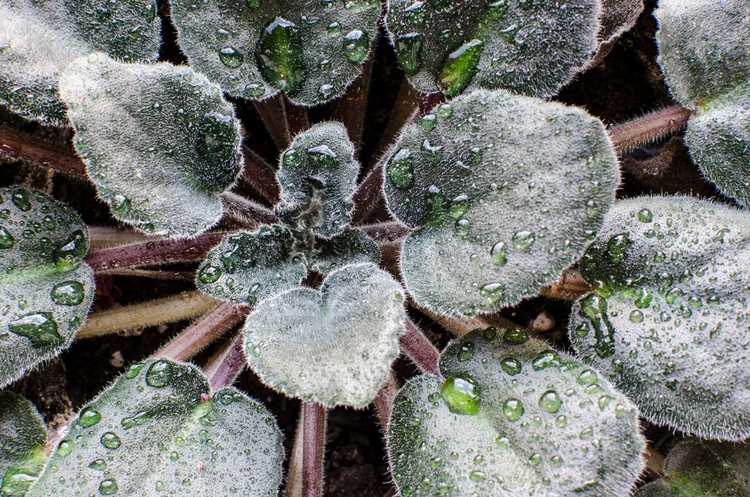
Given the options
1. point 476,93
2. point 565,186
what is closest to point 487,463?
point 565,186

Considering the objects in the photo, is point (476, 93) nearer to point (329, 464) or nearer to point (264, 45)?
point (264, 45)

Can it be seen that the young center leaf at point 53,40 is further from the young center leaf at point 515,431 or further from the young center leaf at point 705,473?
the young center leaf at point 705,473

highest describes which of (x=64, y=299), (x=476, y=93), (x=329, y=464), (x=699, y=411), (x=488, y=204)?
(x=476, y=93)

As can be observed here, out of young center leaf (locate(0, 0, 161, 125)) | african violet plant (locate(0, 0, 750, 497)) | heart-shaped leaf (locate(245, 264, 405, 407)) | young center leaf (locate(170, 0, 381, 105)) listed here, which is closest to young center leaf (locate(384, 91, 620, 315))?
african violet plant (locate(0, 0, 750, 497))

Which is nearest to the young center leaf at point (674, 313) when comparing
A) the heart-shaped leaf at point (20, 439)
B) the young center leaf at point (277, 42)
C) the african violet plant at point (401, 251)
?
the african violet plant at point (401, 251)

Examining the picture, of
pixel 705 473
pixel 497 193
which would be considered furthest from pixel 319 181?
pixel 705 473

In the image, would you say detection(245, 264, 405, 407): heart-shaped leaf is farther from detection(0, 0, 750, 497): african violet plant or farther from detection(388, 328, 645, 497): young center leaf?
detection(388, 328, 645, 497): young center leaf

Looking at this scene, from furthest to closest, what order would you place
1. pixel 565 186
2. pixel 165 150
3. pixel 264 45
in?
pixel 264 45 < pixel 165 150 < pixel 565 186
